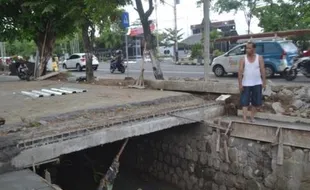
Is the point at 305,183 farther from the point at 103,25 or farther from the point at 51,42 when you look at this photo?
the point at 51,42

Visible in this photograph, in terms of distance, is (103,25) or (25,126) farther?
(103,25)

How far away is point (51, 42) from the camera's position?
17953 millimetres

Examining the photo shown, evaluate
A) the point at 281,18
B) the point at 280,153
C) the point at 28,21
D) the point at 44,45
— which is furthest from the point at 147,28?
the point at 281,18

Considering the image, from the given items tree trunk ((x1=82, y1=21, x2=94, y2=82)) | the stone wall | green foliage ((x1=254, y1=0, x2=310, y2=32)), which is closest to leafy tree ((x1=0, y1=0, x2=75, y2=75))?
tree trunk ((x1=82, y1=21, x2=94, y2=82))

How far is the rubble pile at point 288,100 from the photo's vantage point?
6750 millimetres

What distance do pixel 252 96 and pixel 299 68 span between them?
812 cm

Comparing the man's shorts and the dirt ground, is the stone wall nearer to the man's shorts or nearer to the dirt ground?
the man's shorts

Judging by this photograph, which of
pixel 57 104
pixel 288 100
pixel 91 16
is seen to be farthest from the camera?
pixel 91 16

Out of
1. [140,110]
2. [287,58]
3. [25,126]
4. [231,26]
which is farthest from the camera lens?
[231,26]

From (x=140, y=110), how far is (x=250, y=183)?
247cm

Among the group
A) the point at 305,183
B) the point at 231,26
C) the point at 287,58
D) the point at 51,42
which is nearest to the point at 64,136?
the point at 305,183

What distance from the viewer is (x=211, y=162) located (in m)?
6.95

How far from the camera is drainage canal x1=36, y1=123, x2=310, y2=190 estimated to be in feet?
19.0

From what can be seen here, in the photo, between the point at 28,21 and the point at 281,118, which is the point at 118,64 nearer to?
the point at 28,21
